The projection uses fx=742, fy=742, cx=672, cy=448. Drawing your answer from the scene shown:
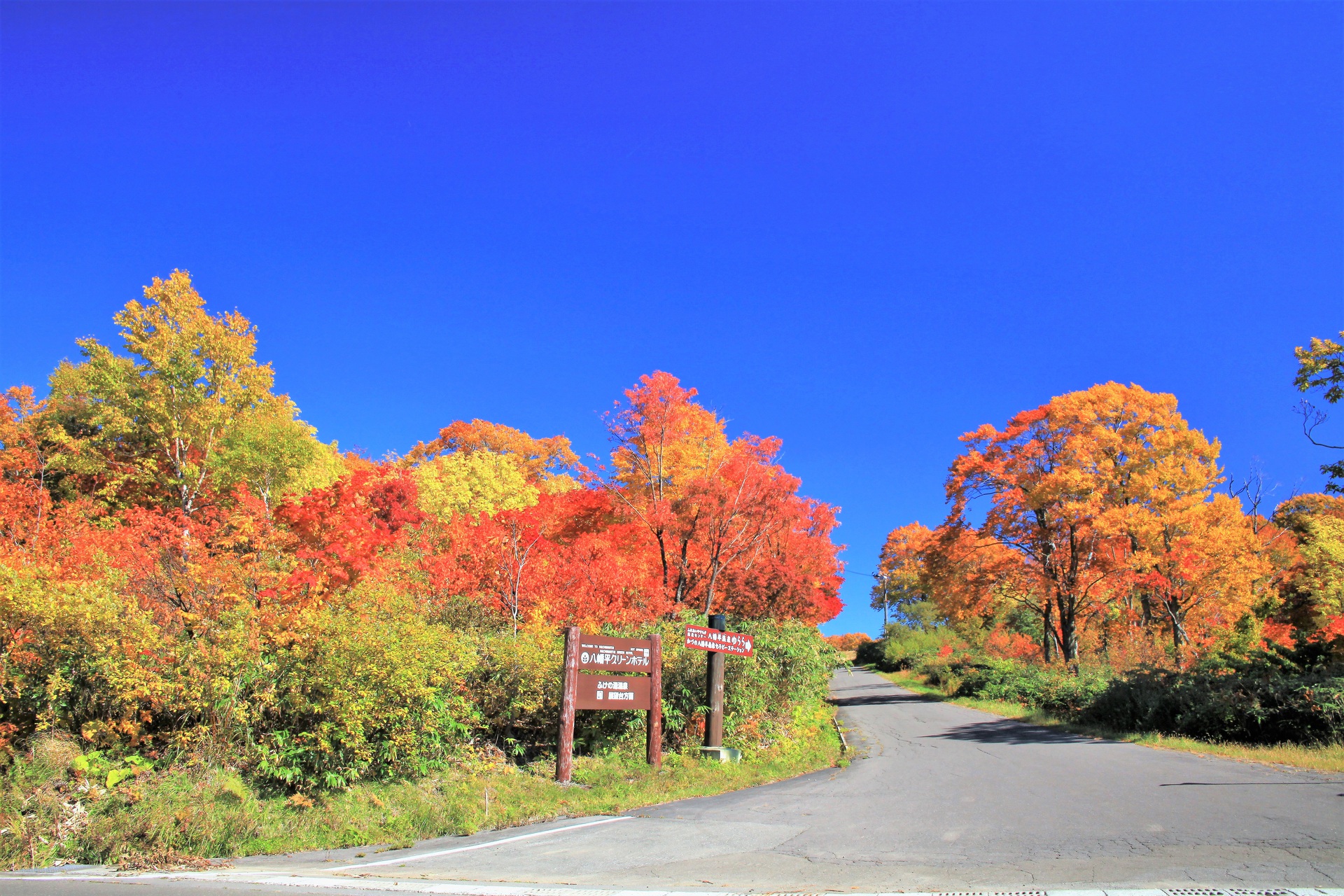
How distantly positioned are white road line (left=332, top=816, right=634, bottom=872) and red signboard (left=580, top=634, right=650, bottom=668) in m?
2.75

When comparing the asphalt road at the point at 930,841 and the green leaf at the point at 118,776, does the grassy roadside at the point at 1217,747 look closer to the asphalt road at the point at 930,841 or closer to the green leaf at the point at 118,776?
the asphalt road at the point at 930,841

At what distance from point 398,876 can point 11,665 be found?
583cm

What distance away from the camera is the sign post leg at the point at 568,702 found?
11.0 metres

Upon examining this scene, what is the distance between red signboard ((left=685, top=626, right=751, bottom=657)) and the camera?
519 inches

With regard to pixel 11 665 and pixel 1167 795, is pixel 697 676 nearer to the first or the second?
pixel 1167 795

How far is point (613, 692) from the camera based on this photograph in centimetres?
1208

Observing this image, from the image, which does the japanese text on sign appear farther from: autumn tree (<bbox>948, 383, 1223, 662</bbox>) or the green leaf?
autumn tree (<bbox>948, 383, 1223, 662</bbox>)

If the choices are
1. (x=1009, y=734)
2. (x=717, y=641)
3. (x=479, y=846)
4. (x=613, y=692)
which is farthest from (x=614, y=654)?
(x=1009, y=734)

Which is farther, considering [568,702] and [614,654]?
[614,654]

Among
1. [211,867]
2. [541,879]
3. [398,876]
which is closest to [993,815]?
[541,879]

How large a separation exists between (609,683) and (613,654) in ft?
1.53

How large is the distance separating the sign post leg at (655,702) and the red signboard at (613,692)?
0.28ft

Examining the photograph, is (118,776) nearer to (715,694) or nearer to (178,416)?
(715,694)

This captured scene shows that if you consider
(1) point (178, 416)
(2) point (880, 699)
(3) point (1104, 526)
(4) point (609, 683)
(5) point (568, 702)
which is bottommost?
(2) point (880, 699)
